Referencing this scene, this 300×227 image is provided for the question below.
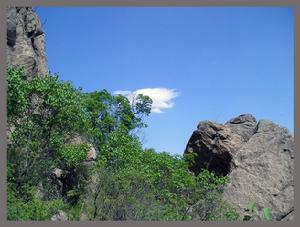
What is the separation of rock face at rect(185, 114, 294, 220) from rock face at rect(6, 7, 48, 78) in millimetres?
7812

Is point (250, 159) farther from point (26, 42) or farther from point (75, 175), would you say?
point (26, 42)

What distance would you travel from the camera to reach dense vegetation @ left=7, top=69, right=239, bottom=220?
12.2 meters

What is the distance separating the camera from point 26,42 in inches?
786

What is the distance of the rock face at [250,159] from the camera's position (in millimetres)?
16672

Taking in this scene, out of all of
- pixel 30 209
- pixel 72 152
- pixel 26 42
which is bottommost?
pixel 30 209

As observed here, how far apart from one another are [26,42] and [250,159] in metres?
10.2

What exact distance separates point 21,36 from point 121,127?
662cm

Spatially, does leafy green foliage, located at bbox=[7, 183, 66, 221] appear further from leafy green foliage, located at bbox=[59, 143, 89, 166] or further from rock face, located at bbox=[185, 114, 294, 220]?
rock face, located at bbox=[185, 114, 294, 220]

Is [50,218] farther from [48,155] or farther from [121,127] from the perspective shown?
[121,127]

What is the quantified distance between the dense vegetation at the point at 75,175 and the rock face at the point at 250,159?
1.03 metres

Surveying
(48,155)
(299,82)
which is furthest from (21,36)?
(299,82)

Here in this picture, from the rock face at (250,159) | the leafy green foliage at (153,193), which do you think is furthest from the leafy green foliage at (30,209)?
the rock face at (250,159)

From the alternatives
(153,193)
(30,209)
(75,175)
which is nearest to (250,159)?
(153,193)

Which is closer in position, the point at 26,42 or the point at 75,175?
the point at 75,175
